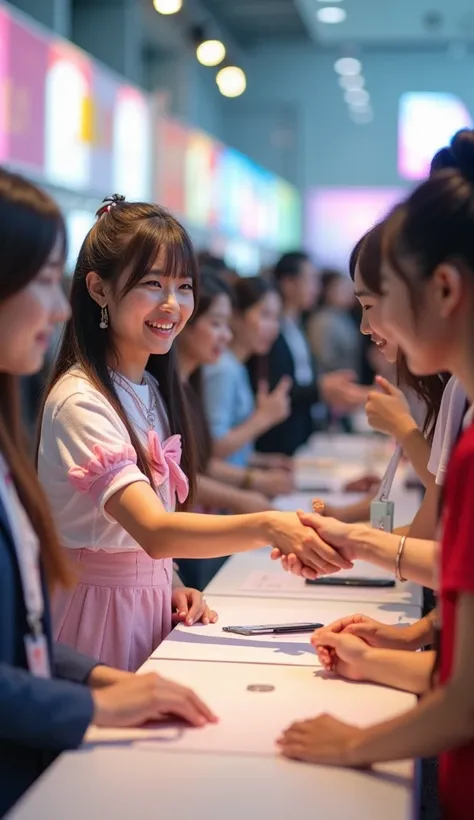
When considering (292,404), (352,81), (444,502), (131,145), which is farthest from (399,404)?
(352,81)

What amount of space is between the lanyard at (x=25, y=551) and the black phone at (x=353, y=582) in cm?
119

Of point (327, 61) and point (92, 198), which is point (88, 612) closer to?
point (92, 198)

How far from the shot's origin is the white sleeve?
1.96 meters

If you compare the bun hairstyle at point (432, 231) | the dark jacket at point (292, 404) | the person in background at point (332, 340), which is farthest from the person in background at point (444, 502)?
the person in background at point (332, 340)

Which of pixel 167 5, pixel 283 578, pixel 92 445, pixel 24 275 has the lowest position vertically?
pixel 283 578

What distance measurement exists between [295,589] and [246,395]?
6.71 ft

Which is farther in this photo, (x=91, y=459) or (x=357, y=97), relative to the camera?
(x=357, y=97)

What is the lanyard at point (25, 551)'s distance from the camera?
1436mm

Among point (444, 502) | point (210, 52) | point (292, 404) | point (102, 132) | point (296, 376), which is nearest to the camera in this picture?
point (444, 502)

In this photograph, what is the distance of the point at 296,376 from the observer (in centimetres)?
596

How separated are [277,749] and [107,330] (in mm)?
982

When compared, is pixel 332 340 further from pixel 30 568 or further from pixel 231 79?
pixel 30 568

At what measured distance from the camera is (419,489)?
4.23 m

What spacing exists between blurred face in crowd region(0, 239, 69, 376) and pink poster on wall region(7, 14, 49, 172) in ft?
11.6
